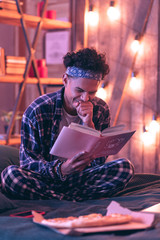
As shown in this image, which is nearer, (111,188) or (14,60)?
(111,188)

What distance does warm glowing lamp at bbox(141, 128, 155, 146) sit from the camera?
10.5 ft

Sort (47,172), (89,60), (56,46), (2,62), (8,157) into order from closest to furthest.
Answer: (47,172) < (89,60) < (8,157) < (2,62) < (56,46)

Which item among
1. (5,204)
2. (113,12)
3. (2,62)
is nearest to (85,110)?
(5,204)

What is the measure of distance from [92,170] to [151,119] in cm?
134

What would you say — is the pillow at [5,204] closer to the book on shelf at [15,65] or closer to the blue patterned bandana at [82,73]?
the blue patterned bandana at [82,73]

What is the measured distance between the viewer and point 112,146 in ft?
5.78

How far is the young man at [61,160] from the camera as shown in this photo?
181 centimetres

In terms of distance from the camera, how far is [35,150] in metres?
1.91

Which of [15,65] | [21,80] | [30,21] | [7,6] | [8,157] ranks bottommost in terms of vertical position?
[8,157]

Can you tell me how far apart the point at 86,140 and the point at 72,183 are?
0.38 metres

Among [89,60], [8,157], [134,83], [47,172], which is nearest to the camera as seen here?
[47,172]

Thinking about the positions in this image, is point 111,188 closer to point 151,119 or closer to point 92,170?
point 92,170

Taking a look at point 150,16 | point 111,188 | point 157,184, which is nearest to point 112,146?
point 111,188

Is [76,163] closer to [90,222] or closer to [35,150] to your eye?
[35,150]
